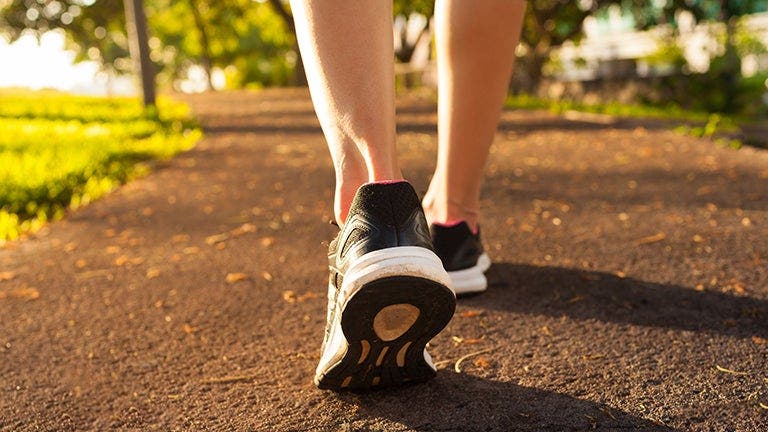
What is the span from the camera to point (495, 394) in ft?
5.68

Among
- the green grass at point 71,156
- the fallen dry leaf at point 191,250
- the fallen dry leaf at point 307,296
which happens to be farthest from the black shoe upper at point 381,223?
the green grass at point 71,156

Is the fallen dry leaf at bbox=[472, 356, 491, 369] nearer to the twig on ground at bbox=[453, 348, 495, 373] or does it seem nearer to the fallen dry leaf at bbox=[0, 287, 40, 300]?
the twig on ground at bbox=[453, 348, 495, 373]

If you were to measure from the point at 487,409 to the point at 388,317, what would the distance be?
0.29 meters

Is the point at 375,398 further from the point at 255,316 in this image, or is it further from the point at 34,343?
the point at 34,343

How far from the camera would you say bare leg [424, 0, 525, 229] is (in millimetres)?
2350

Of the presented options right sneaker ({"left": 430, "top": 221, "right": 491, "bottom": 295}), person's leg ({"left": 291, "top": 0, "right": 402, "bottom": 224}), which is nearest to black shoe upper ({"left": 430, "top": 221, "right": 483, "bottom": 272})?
right sneaker ({"left": 430, "top": 221, "right": 491, "bottom": 295})

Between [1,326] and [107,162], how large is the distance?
3.65 metres

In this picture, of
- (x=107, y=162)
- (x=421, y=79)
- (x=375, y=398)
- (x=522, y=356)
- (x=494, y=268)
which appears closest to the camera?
(x=375, y=398)

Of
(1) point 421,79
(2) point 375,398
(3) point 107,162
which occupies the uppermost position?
A: (2) point 375,398

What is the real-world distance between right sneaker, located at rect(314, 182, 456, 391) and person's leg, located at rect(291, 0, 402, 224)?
0.30 ft

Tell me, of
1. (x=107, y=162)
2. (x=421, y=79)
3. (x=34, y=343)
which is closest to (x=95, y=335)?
(x=34, y=343)

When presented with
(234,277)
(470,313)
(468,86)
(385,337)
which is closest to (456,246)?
(470,313)

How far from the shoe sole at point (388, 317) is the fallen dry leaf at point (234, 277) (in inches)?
47.1

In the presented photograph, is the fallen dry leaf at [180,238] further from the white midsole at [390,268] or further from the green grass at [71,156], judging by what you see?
the white midsole at [390,268]
